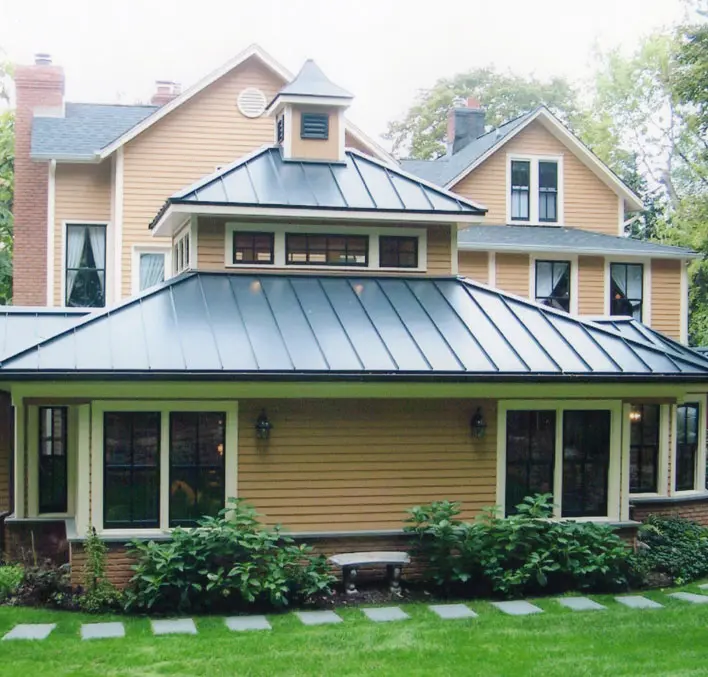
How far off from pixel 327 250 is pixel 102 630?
6617 mm

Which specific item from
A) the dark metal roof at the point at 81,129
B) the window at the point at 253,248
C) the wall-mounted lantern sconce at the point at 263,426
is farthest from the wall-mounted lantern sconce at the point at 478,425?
the dark metal roof at the point at 81,129

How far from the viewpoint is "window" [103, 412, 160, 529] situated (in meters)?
12.5

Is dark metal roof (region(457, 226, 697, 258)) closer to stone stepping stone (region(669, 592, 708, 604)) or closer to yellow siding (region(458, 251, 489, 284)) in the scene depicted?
yellow siding (region(458, 251, 489, 284))

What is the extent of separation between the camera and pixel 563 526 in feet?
43.5

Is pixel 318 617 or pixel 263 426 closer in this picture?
pixel 318 617

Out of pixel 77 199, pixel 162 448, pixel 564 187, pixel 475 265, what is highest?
pixel 564 187

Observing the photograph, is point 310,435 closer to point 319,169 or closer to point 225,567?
point 225,567

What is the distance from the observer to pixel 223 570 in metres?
11.9

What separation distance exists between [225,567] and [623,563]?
530cm

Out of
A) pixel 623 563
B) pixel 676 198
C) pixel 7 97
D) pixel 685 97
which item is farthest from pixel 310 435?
pixel 676 198

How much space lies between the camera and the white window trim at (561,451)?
13695 millimetres

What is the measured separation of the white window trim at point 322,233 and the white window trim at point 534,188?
8313 mm

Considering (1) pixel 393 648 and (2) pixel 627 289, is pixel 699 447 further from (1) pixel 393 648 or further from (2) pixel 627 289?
(1) pixel 393 648

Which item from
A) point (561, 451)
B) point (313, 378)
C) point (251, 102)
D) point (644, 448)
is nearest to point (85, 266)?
point (251, 102)
